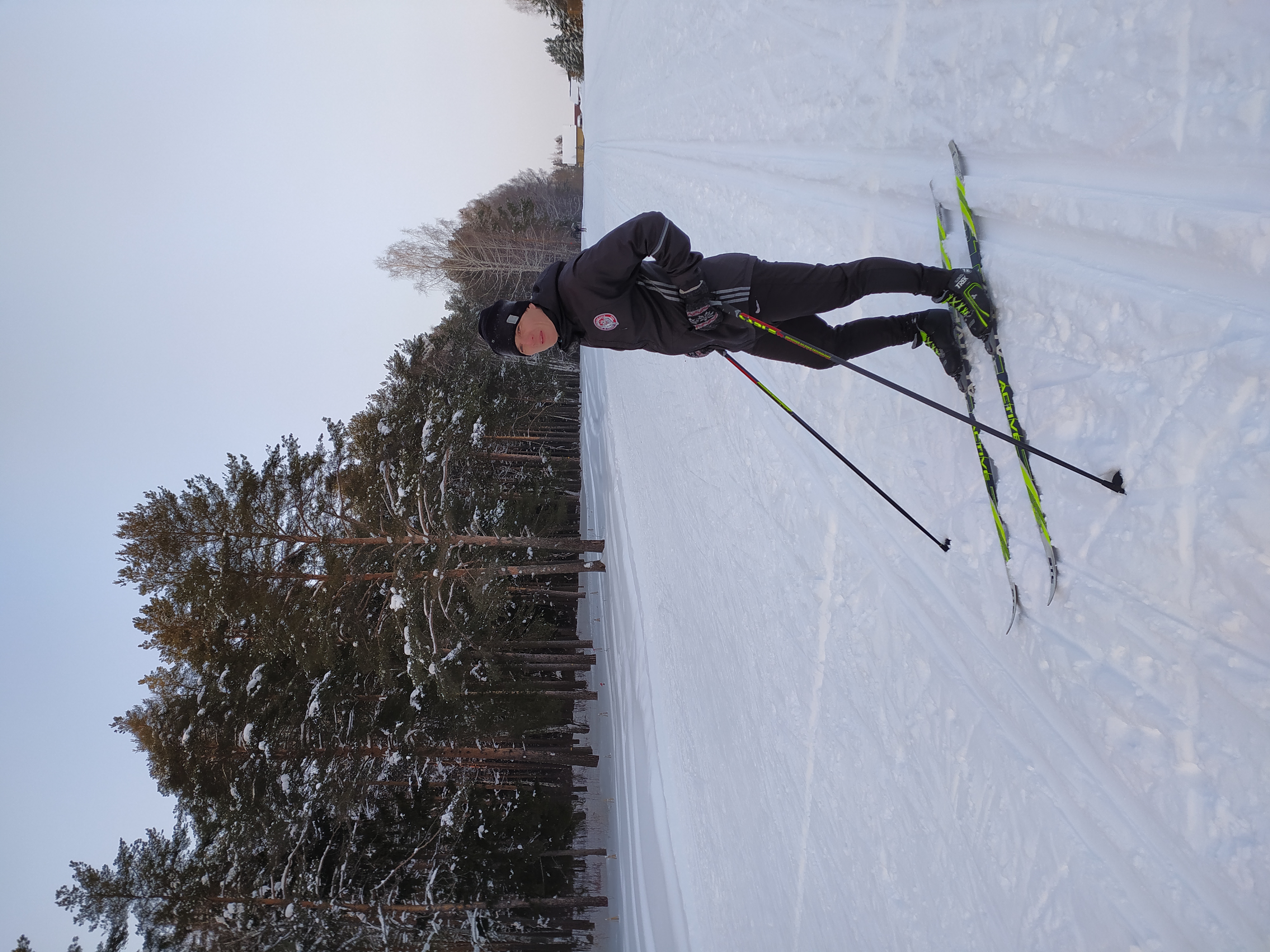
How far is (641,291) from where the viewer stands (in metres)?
2.41

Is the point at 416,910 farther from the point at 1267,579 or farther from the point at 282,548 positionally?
the point at 1267,579

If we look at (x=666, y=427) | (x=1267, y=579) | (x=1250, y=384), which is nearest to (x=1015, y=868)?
(x=1267, y=579)

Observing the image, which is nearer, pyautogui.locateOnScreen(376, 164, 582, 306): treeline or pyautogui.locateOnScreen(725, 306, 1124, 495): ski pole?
pyautogui.locateOnScreen(725, 306, 1124, 495): ski pole

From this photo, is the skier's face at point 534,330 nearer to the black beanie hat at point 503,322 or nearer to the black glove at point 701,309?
the black beanie hat at point 503,322

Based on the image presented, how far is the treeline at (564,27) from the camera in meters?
18.1

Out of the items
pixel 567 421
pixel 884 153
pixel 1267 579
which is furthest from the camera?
pixel 567 421

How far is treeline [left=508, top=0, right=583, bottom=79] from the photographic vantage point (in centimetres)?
1814

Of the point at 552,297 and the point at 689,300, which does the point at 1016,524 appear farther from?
the point at 552,297

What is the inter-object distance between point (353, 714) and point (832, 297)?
28.1 feet

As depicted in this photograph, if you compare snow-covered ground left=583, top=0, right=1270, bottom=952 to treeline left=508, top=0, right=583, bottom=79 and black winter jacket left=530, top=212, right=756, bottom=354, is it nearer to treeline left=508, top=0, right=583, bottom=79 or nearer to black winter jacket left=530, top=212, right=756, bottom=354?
black winter jacket left=530, top=212, right=756, bottom=354

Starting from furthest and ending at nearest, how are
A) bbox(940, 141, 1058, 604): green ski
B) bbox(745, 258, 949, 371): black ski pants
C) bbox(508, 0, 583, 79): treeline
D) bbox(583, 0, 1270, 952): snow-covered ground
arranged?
bbox(508, 0, 583, 79): treeline, bbox(745, 258, 949, 371): black ski pants, bbox(940, 141, 1058, 604): green ski, bbox(583, 0, 1270, 952): snow-covered ground

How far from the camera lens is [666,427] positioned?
599 cm

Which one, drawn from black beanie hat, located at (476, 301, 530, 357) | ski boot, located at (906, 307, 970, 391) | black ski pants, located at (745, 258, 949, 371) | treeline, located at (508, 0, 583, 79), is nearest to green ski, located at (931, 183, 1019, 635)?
ski boot, located at (906, 307, 970, 391)

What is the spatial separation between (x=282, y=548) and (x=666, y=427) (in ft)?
19.4
